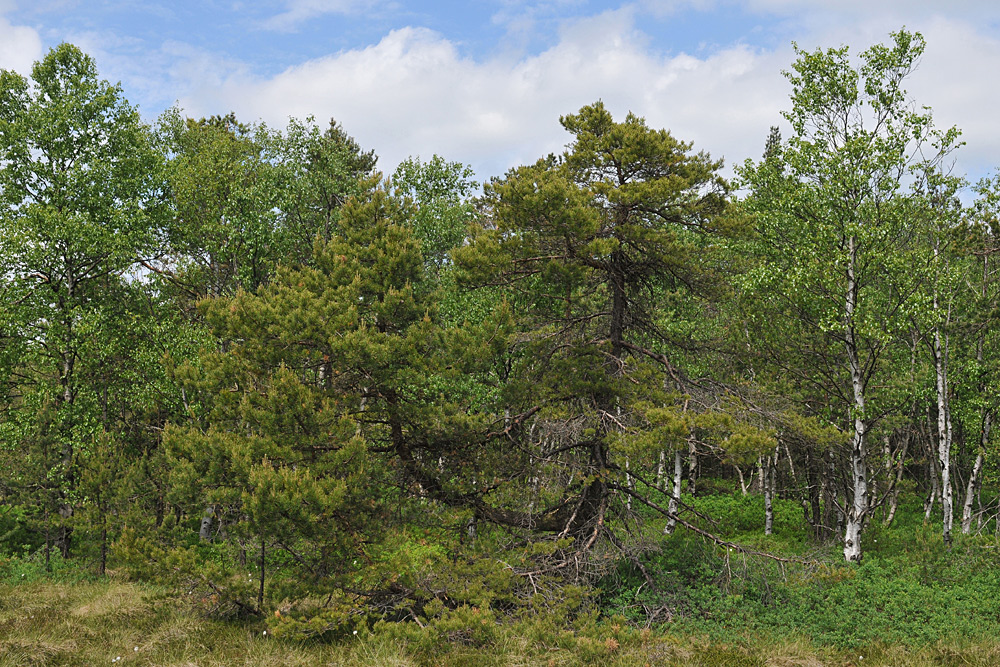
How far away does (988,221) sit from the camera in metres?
16.5

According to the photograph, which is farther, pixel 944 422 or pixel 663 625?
pixel 944 422

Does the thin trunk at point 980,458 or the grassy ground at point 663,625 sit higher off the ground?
the thin trunk at point 980,458

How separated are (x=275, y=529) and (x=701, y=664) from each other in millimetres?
5914

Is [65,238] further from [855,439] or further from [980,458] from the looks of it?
[980,458]

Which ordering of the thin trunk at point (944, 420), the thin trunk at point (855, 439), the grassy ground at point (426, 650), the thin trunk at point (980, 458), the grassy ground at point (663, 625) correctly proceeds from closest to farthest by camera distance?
the grassy ground at point (426, 650), the grassy ground at point (663, 625), the thin trunk at point (855, 439), the thin trunk at point (944, 420), the thin trunk at point (980, 458)

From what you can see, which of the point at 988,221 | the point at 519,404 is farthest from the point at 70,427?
the point at 988,221

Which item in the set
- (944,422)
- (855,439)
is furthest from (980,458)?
(855,439)

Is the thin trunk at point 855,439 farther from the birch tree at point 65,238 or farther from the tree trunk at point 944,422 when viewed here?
the birch tree at point 65,238

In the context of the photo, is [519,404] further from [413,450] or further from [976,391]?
[976,391]

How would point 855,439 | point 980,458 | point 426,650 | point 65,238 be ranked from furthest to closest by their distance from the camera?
point 980,458, point 65,238, point 855,439, point 426,650

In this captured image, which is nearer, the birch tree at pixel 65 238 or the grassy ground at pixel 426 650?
the grassy ground at pixel 426 650

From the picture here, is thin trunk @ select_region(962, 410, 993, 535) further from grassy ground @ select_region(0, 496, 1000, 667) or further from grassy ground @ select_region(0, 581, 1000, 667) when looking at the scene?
grassy ground @ select_region(0, 581, 1000, 667)

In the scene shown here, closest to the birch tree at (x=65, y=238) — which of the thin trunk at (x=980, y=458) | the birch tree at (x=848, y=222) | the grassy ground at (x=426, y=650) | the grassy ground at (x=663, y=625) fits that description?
the grassy ground at (x=663, y=625)

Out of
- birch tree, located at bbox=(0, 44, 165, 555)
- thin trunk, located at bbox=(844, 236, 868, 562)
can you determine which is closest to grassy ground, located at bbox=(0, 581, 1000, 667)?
thin trunk, located at bbox=(844, 236, 868, 562)
